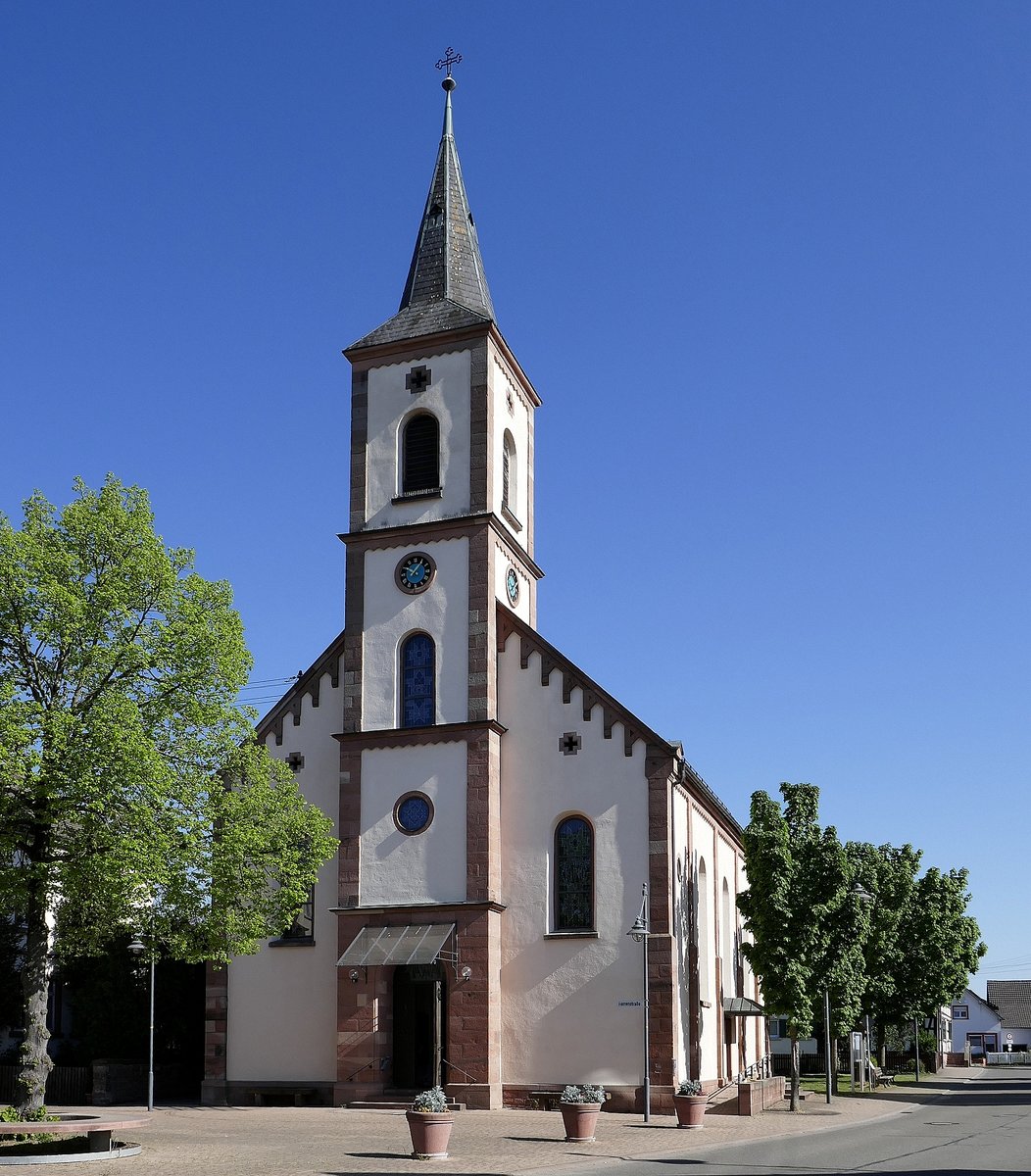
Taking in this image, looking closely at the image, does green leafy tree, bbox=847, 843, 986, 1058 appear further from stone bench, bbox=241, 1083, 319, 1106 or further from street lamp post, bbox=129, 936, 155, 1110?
street lamp post, bbox=129, 936, 155, 1110

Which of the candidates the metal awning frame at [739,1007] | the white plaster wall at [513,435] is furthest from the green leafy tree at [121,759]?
the metal awning frame at [739,1007]

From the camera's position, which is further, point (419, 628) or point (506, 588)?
point (506, 588)

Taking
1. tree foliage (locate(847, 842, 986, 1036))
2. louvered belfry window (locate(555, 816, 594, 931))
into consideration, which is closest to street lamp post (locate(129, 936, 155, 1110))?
louvered belfry window (locate(555, 816, 594, 931))

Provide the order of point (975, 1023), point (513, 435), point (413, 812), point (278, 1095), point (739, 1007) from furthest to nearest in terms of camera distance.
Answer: point (975, 1023) → point (739, 1007) → point (513, 435) → point (413, 812) → point (278, 1095)

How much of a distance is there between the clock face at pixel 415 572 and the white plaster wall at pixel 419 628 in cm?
16

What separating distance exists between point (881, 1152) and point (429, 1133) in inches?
324

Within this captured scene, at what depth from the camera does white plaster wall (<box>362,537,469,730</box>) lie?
3847cm

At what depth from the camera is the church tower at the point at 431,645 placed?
119 ft

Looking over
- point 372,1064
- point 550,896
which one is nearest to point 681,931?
point 550,896

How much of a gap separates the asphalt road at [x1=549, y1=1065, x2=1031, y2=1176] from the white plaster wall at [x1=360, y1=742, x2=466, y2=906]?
12063mm

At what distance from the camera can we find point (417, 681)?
128ft

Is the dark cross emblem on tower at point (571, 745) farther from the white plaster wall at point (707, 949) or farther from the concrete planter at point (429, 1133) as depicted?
the concrete planter at point (429, 1133)

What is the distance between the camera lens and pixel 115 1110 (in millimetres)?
35094

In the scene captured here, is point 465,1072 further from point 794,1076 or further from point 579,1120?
point 579,1120
